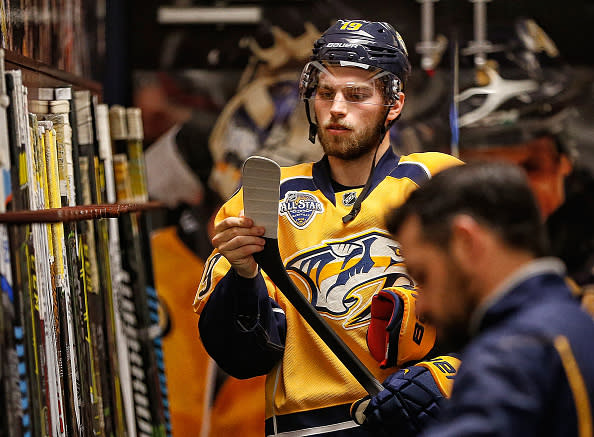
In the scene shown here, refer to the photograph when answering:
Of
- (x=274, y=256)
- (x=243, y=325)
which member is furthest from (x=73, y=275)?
(x=274, y=256)

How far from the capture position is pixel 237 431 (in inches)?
133

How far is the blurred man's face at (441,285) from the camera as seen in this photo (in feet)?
3.76

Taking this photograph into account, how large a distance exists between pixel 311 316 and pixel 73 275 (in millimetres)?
712

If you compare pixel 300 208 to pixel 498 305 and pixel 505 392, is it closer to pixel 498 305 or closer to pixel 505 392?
pixel 498 305

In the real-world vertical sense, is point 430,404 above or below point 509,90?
below

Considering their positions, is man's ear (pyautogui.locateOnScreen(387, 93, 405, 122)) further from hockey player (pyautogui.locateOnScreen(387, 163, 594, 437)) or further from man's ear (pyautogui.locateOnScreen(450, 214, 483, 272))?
man's ear (pyautogui.locateOnScreen(450, 214, 483, 272))

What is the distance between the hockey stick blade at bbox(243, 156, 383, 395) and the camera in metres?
1.65

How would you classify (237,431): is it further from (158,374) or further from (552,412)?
(552,412)

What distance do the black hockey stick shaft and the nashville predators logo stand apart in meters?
0.10

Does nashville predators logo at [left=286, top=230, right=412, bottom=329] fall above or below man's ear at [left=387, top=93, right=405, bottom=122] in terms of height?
below

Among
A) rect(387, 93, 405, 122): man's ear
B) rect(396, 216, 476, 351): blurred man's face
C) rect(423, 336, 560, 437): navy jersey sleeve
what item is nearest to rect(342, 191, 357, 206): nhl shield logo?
rect(387, 93, 405, 122): man's ear

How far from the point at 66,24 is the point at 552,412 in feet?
8.25

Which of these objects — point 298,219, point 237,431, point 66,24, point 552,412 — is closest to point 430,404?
point 298,219

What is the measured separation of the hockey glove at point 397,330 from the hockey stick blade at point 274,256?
0.07 metres
